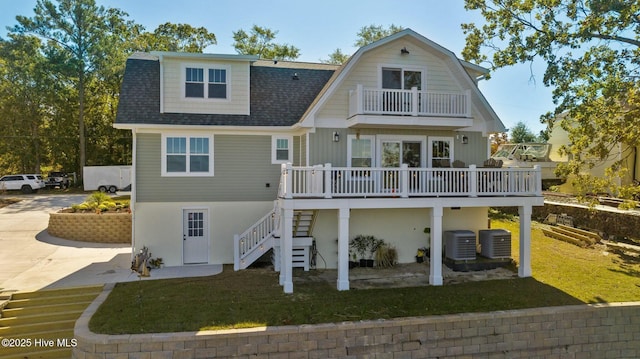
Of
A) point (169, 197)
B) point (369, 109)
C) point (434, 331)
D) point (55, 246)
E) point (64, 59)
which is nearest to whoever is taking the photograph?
point (434, 331)

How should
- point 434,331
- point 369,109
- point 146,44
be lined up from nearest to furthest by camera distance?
1. point 434,331
2. point 369,109
3. point 146,44

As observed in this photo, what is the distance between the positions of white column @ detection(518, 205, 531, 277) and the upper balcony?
3361 mm

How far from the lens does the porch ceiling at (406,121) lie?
11.9 m

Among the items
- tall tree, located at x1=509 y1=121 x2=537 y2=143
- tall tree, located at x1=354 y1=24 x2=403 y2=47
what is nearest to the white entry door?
tall tree, located at x1=354 y1=24 x2=403 y2=47

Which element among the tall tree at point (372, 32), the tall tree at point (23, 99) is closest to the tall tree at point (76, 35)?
the tall tree at point (23, 99)

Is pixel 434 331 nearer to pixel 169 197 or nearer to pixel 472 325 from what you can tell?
pixel 472 325

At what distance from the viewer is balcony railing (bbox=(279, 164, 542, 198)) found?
10.8 metres

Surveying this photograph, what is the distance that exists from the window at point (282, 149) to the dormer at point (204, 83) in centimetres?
149

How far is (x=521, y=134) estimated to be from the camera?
150 ft

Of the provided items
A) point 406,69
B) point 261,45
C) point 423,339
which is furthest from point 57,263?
point 261,45

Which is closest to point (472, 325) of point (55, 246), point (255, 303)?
point (255, 303)

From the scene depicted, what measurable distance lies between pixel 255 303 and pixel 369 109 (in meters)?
6.75

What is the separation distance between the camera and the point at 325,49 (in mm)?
34625

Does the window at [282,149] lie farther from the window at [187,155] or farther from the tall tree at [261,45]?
the tall tree at [261,45]
